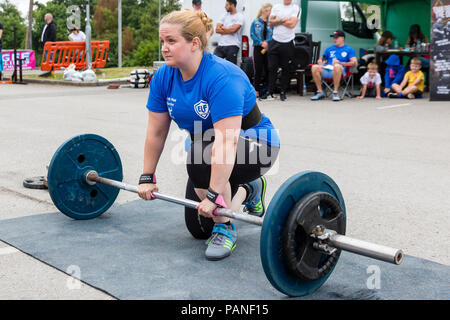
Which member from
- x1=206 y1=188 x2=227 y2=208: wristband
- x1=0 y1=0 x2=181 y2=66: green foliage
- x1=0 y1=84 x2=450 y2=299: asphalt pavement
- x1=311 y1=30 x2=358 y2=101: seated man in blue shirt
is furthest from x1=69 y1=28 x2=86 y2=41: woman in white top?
x1=0 y1=0 x2=181 y2=66: green foliage

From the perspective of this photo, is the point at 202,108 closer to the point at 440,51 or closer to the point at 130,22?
the point at 440,51

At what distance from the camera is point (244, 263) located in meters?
3.09

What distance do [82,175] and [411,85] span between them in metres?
9.07

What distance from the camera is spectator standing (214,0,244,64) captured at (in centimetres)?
1124

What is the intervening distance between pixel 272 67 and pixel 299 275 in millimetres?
8542

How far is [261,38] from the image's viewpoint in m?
11.1

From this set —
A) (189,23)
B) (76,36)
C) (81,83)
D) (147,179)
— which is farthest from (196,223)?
(76,36)

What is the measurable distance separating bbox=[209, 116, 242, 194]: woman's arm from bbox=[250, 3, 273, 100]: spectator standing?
27.1 feet

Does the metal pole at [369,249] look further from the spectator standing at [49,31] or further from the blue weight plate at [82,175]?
the spectator standing at [49,31]

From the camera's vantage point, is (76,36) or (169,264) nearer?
(169,264)

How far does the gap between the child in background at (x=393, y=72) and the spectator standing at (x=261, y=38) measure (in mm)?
2514

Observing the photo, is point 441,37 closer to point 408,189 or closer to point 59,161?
point 408,189

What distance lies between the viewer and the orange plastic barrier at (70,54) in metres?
16.3

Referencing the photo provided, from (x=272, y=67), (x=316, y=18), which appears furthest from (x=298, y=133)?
(x=316, y=18)
